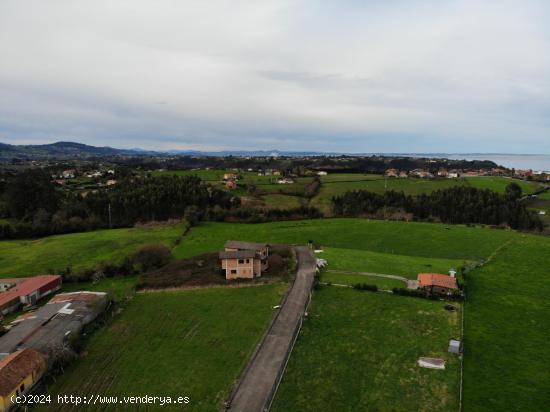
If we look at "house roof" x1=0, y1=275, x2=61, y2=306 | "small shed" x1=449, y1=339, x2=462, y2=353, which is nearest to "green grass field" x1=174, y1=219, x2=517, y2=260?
"house roof" x1=0, y1=275, x2=61, y2=306

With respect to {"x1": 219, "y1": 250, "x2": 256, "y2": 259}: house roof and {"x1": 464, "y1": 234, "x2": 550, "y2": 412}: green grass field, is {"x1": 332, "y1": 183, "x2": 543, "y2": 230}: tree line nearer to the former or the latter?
{"x1": 464, "y1": 234, "x2": 550, "y2": 412}: green grass field

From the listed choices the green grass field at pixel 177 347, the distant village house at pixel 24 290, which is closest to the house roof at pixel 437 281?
the green grass field at pixel 177 347

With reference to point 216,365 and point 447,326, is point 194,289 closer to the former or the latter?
point 216,365

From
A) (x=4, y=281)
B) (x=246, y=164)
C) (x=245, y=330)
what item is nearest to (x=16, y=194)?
(x=4, y=281)

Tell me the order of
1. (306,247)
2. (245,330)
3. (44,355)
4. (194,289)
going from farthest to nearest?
(306,247)
(194,289)
(245,330)
(44,355)

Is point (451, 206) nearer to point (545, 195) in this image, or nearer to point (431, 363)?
point (545, 195)

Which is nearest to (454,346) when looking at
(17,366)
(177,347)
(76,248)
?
(177,347)
